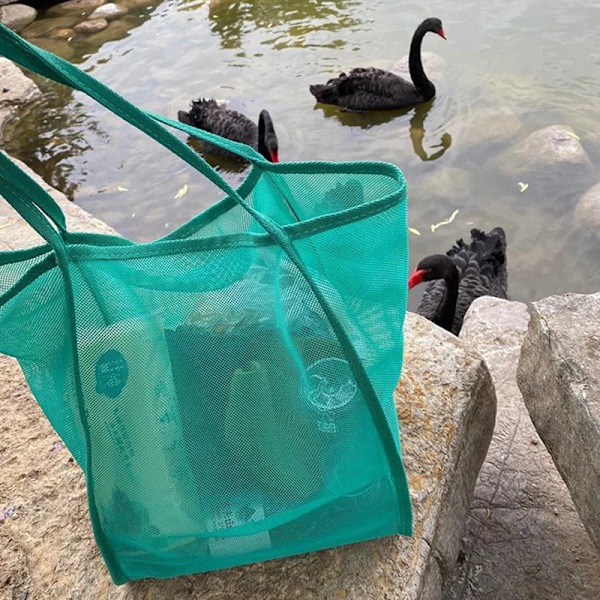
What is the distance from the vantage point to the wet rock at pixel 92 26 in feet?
30.8

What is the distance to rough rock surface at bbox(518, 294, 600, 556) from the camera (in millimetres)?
1646

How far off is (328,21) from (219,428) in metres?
7.52

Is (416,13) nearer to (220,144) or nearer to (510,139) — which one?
(510,139)

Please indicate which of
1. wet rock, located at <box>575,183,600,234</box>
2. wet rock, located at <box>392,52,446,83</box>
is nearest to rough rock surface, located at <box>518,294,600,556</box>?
wet rock, located at <box>575,183,600,234</box>

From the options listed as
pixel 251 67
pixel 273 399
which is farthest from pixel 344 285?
pixel 251 67

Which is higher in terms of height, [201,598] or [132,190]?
[201,598]

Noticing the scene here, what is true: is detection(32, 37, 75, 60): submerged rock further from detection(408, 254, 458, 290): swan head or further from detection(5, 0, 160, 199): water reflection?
detection(408, 254, 458, 290): swan head

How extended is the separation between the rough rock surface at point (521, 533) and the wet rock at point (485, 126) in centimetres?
339

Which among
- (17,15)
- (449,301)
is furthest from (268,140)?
(17,15)

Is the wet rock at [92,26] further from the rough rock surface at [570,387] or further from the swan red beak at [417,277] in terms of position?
the rough rock surface at [570,387]

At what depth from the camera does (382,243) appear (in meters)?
1.36

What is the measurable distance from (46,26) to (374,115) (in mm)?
6181

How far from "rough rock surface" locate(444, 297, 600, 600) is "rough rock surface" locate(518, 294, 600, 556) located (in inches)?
4.5

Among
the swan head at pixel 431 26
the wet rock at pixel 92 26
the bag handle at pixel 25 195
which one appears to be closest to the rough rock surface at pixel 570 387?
the bag handle at pixel 25 195
